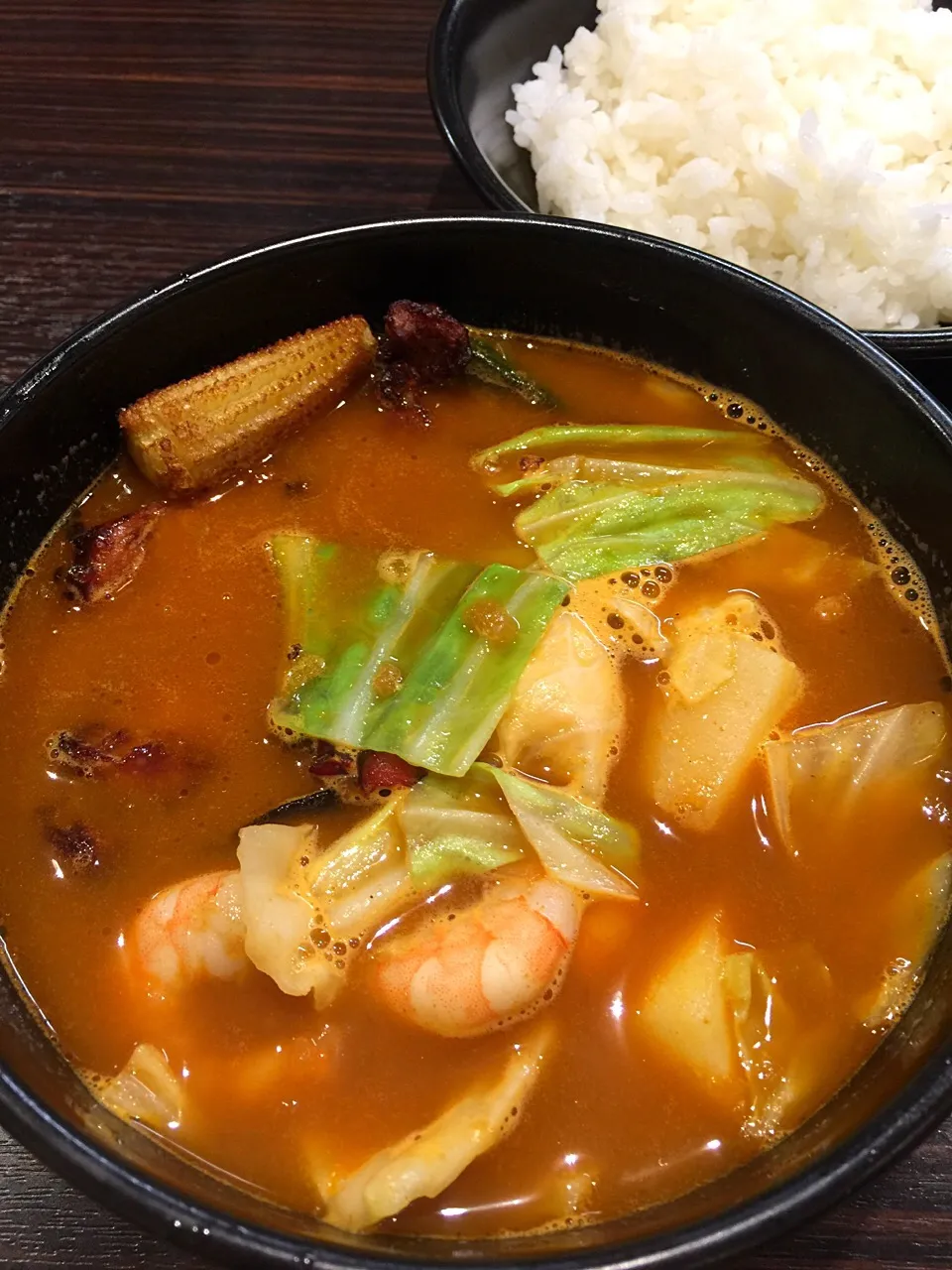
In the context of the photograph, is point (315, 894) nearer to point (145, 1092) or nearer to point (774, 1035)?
point (145, 1092)

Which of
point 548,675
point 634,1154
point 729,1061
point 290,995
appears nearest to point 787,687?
point 548,675

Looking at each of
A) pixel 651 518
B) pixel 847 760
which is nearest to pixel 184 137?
pixel 651 518

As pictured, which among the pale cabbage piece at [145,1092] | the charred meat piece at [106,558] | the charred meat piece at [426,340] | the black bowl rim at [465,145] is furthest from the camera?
the black bowl rim at [465,145]

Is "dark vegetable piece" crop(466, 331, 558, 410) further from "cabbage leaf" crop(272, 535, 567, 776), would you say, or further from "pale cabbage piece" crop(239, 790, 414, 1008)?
"pale cabbage piece" crop(239, 790, 414, 1008)

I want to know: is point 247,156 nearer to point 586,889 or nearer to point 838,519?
point 838,519

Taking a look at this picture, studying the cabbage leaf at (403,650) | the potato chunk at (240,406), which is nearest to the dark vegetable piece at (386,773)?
the cabbage leaf at (403,650)

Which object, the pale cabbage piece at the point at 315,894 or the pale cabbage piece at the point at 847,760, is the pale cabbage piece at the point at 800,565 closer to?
the pale cabbage piece at the point at 847,760
